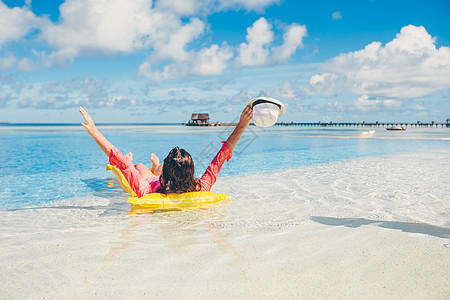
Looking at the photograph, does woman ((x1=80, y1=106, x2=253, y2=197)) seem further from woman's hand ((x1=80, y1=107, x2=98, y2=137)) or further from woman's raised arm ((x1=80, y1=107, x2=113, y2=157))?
woman's hand ((x1=80, y1=107, x2=98, y2=137))

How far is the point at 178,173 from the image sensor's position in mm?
5043

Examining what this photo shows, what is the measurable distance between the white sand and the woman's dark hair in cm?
51

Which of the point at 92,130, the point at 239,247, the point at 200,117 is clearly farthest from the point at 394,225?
the point at 200,117

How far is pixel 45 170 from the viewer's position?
11.1 meters

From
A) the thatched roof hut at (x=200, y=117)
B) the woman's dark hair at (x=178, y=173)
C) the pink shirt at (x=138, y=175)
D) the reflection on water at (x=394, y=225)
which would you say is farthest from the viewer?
the thatched roof hut at (x=200, y=117)

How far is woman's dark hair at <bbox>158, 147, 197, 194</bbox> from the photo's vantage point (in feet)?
16.2

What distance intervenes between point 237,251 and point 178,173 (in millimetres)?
2126

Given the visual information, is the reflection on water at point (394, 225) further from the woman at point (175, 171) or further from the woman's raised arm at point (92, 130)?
the woman's raised arm at point (92, 130)

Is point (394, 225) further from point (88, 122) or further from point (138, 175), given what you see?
point (88, 122)

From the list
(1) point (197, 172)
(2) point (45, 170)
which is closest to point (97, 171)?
(2) point (45, 170)

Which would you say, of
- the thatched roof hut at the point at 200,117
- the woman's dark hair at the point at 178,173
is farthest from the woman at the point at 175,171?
the thatched roof hut at the point at 200,117

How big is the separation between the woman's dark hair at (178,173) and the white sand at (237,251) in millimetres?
514

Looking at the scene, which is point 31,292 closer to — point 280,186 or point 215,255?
point 215,255

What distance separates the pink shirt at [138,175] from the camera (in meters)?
4.81
